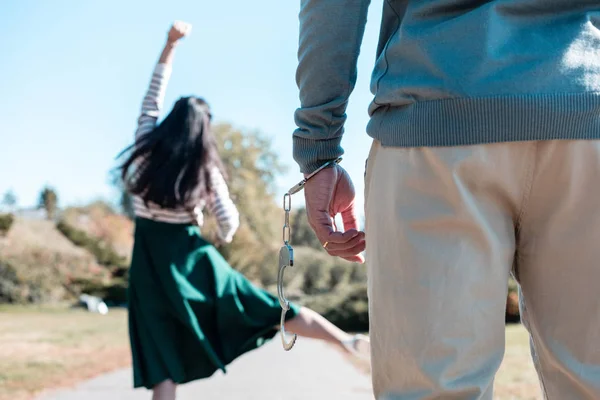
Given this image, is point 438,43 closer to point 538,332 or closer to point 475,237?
point 475,237

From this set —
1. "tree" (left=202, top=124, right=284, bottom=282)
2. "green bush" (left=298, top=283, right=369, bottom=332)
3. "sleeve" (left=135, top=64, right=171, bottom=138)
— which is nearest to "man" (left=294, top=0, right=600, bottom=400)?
"sleeve" (left=135, top=64, right=171, bottom=138)

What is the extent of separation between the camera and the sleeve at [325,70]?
1.53 m

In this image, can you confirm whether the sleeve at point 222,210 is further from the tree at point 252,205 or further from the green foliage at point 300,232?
the green foliage at point 300,232

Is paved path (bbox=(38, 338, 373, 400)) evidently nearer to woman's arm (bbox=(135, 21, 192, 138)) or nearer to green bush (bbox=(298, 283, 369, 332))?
woman's arm (bbox=(135, 21, 192, 138))

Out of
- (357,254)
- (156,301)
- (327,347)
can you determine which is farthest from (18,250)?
(357,254)

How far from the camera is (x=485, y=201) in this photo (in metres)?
1.25

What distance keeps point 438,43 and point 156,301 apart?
2885 mm

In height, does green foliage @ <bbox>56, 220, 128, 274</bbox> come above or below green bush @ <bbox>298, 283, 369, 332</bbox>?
below

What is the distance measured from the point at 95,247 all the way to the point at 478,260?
26.4m

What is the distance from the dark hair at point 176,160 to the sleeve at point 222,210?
4 centimetres

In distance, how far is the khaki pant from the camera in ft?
4.03

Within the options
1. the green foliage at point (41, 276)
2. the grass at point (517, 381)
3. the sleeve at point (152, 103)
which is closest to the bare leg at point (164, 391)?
the sleeve at point (152, 103)

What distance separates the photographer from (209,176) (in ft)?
13.1

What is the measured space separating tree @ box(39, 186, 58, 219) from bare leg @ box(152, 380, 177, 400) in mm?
48303
